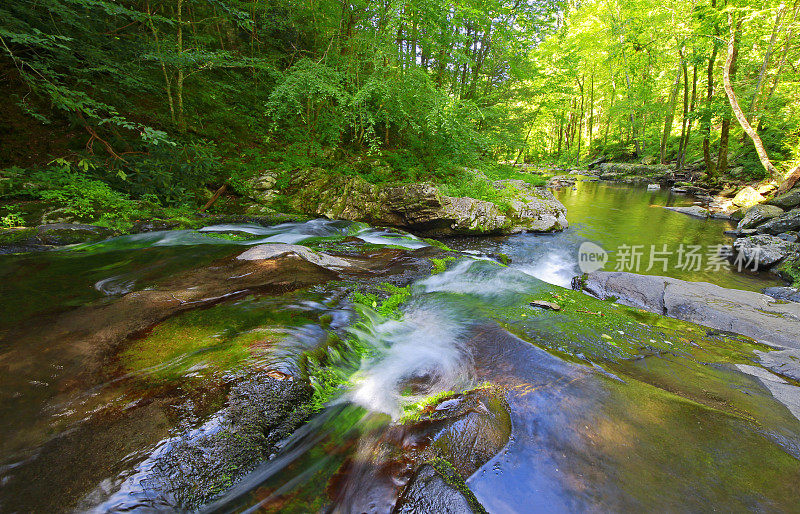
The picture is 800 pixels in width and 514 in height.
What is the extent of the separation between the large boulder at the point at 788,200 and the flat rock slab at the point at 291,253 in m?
14.6

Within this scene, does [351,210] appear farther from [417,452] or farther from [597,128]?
[597,128]

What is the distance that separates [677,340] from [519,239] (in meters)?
6.06

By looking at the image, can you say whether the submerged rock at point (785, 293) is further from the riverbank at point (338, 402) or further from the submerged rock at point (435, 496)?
the submerged rock at point (435, 496)

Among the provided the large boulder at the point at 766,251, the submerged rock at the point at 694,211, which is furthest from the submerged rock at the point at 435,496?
the submerged rock at the point at 694,211

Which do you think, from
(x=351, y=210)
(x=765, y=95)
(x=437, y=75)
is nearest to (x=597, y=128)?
(x=765, y=95)

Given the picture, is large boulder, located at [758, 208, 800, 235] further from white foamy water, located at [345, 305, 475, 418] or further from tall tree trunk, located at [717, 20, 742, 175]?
white foamy water, located at [345, 305, 475, 418]

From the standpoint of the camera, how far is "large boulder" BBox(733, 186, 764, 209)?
1196 centimetres

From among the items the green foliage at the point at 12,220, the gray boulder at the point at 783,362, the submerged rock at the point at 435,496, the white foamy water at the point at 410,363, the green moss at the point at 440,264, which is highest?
the green foliage at the point at 12,220

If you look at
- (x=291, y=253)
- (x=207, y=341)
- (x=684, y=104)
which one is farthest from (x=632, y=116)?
(x=207, y=341)

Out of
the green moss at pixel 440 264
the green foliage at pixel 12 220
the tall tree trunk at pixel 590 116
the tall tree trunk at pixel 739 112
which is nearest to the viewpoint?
the green foliage at pixel 12 220

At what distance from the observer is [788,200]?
33.4 ft

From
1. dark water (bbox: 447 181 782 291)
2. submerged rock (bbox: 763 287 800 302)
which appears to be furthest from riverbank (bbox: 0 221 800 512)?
dark water (bbox: 447 181 782 291)

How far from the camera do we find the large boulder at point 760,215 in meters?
9.83

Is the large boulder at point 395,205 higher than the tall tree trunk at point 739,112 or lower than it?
lower
